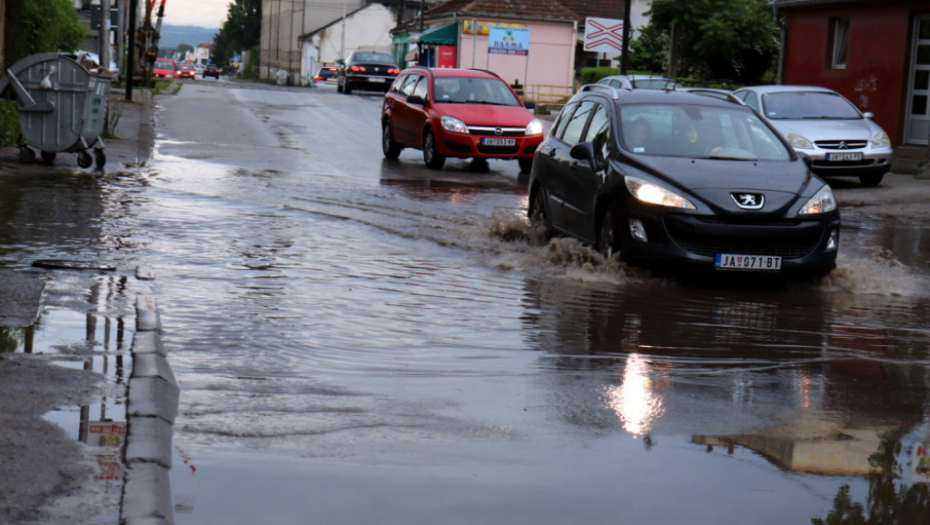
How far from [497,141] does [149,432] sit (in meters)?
15.5

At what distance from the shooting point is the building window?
91.0ft

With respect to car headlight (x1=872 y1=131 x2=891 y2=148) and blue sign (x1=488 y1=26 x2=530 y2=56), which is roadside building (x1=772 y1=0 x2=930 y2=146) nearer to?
car headlight (x1=872 y1=131 x2=891 y2=148)

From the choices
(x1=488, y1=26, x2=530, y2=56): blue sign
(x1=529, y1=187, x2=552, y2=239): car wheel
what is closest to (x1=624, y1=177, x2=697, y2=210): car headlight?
(x1=529, y1=187, x2=552, y2=239): car wheel

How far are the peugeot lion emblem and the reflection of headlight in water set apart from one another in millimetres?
3055

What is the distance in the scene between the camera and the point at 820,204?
992 cm

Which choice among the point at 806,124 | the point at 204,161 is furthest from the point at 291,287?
the point at 806,124

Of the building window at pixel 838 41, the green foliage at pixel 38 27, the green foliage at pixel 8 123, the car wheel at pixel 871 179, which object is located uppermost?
the building window at pixel 838 41

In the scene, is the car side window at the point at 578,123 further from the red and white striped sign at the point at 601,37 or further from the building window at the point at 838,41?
the red and white striped sign at the point at 601,37

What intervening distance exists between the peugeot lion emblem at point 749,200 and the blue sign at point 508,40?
49.3 m

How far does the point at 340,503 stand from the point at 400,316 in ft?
11.9

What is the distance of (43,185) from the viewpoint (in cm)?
1459

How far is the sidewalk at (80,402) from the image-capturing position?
4.25 meters

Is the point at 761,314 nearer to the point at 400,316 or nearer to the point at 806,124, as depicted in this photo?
the point at 400,316

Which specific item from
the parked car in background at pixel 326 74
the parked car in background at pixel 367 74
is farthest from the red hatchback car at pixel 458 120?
the parked car in background at pixel 326 74
